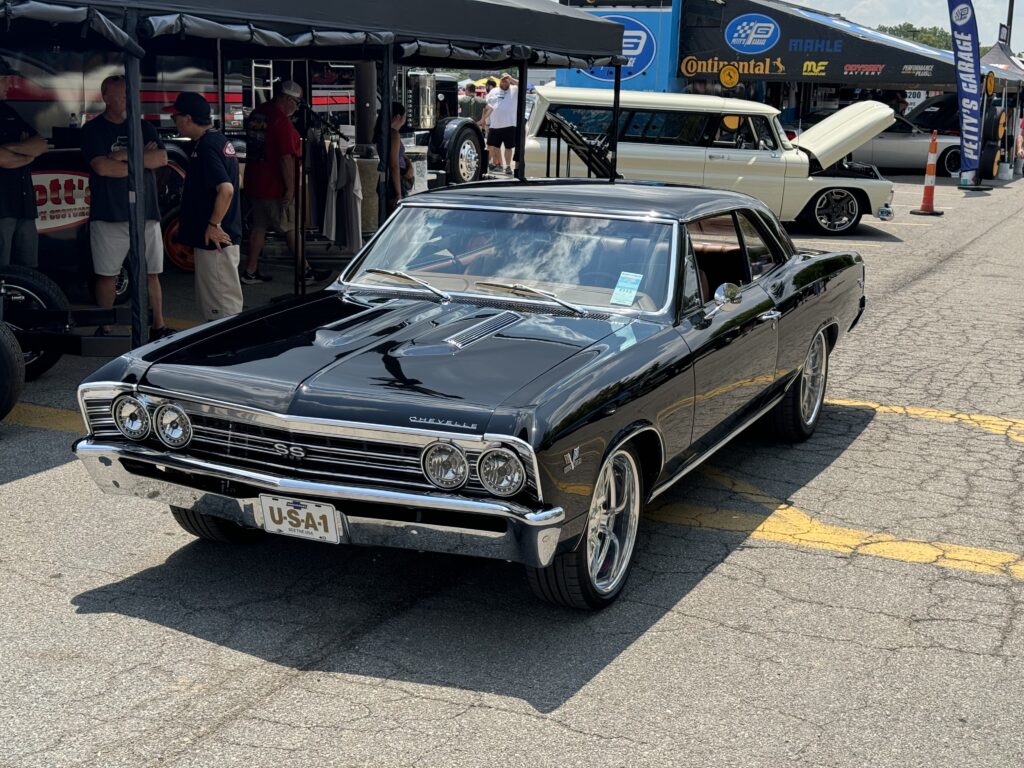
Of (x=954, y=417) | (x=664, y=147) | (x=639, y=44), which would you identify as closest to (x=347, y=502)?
(x=954, y=417)

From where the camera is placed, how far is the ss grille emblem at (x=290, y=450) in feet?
14.2

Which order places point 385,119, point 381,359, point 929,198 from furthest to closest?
1. point 929,198
2. point 385,119
3. point 381,359

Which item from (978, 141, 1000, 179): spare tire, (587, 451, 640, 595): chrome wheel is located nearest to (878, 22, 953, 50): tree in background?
(978, 141, 1000, 179): spare tire

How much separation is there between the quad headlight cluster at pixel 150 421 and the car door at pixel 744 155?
12.8 m

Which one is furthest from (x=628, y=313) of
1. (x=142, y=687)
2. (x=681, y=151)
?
(x=681, y=151)

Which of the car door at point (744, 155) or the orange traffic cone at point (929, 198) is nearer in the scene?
the car door at point (744, 155)

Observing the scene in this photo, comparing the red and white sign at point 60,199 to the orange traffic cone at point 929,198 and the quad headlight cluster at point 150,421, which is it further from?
the orange traffic cone at point 929,198

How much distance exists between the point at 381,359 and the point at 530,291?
3.18 feet

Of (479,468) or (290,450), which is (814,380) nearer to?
(479,468)

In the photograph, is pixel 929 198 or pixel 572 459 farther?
pixel 929 198

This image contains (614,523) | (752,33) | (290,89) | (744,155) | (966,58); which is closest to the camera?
(614,523)

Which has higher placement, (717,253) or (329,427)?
(717,253)

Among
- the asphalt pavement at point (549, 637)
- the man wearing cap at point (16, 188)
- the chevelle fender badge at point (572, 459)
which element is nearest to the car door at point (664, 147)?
the man wearing cap at point (16, 188)

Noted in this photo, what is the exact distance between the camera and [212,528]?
17.0ft
